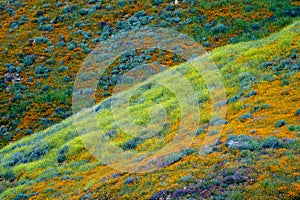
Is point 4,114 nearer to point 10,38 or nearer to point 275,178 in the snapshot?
point 10,38

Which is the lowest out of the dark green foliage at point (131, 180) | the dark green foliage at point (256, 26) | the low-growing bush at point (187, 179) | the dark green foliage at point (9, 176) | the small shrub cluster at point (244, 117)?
the dark green foliage at point (256, 26)

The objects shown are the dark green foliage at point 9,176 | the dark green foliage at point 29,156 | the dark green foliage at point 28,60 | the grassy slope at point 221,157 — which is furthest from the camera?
the dark green foliage at point 28,60

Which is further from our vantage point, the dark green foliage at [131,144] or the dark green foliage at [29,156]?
the dark green foliage at [29,156]

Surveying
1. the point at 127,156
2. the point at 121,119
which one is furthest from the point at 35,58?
→ the point at 127,156

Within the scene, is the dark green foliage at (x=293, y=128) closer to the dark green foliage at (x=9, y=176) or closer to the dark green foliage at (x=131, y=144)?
Result: the dark green foliage at (x=131, y=144)

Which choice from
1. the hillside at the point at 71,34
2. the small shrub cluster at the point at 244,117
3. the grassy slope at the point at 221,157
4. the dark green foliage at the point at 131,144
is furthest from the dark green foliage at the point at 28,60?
the small shrub cluster at the point at 244,117

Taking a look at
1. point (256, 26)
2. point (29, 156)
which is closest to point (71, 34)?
point (256, 26)

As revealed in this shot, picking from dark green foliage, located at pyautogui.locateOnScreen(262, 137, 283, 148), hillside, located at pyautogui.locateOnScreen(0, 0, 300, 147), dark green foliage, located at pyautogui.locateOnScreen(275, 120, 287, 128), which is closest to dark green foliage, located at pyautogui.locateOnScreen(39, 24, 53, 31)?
hillside, located at pyautogui.locateOnScreen(0, 0, 300, 147)

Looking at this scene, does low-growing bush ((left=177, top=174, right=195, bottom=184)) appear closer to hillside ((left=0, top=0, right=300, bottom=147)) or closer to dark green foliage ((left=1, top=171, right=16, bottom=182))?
dark green foliage ((left=1, top=171, right=16, bottom=182))
